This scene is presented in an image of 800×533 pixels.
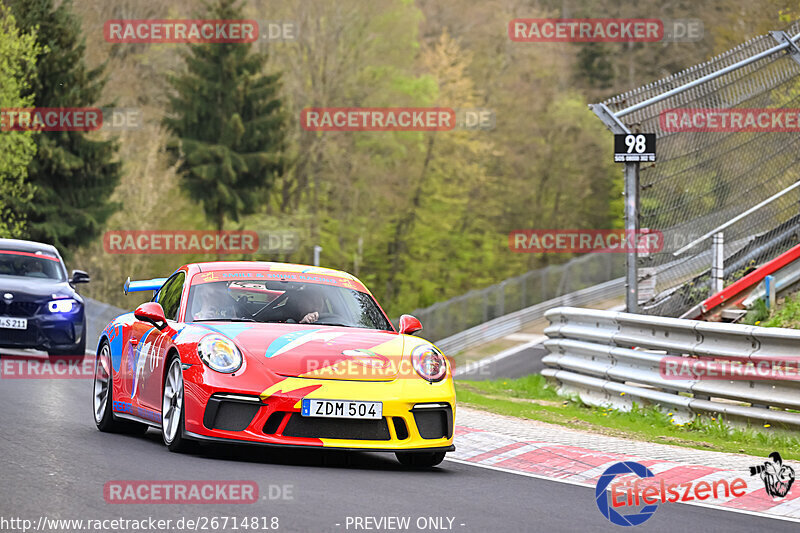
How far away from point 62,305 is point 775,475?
12.3m

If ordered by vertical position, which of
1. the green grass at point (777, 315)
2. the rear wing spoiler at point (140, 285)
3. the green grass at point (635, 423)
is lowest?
the green grass at point (635, 423)

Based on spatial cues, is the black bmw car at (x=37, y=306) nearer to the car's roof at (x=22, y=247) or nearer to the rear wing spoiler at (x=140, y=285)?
the car's roof at (x=22, y=247)

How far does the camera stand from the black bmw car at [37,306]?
1769cm

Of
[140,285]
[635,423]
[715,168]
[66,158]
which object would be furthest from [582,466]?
[66,158]

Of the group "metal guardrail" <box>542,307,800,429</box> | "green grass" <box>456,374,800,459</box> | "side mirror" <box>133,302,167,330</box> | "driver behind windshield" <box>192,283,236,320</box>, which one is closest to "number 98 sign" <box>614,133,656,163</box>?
"metal guardrail" <box>542,307,800,429</box>

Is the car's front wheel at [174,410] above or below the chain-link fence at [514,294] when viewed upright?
above

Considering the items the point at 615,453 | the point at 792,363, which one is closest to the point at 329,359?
the point at 615,453

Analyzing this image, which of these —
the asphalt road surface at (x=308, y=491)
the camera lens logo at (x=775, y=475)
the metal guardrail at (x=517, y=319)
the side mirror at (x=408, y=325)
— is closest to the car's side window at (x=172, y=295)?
the asphalt road surface at (x=308, y=491)

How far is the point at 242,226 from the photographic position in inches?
2244

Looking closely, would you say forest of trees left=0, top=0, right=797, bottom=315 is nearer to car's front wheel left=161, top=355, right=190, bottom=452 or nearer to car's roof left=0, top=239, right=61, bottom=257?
car's roof left=0, top=239, right=61, bottom=257

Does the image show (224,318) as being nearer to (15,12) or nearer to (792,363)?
(792,363)

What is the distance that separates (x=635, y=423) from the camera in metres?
12.4

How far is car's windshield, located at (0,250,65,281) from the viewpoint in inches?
733

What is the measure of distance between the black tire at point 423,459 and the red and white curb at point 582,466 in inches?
20.1
